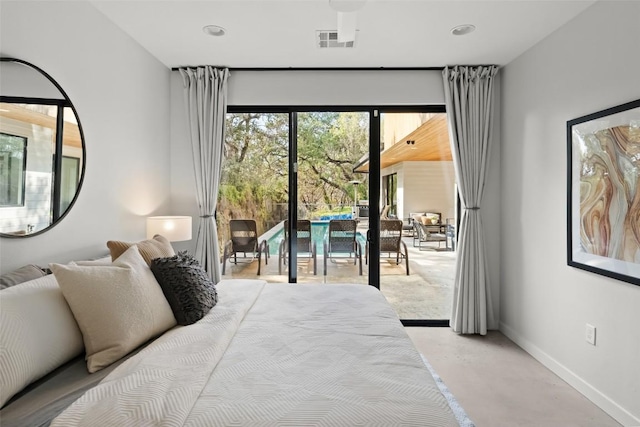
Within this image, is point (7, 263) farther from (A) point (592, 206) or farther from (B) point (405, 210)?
(A) point (592, 206)

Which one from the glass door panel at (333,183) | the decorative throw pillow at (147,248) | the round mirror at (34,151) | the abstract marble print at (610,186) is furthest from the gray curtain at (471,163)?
the round mirror at (34,151)

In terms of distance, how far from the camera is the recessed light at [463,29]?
2.69 m

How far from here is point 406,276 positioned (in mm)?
3803

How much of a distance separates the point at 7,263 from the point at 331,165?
267cm

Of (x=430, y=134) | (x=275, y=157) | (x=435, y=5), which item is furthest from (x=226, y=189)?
(x=435, y=5)

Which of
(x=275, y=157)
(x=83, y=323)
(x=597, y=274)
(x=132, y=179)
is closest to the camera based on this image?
(x=83, y=323)

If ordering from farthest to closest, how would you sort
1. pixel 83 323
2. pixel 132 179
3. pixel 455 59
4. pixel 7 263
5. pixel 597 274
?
pixel 455 59 < pixel 132 179 < pixel 597 274 < pixel 7 263 < pixel 83 323

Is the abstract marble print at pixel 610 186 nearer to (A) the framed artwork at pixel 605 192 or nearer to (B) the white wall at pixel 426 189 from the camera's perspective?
(A) the framed artwork at pixel 605 192

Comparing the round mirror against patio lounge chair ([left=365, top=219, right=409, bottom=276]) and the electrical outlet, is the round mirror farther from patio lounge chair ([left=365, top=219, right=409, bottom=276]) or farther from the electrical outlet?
the electrical outlet

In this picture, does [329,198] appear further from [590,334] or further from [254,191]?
[590,334]

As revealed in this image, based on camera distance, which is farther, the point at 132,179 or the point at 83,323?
the point at 132,179

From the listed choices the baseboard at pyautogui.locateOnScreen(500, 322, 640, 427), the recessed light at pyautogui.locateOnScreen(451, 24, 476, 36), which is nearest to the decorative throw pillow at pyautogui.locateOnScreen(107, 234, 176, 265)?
the recessed light at pyautogui.locateOnScreen(451, 24, 476, 36)

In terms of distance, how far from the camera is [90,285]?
145 cm

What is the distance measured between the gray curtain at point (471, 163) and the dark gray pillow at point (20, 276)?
3.32 meters
